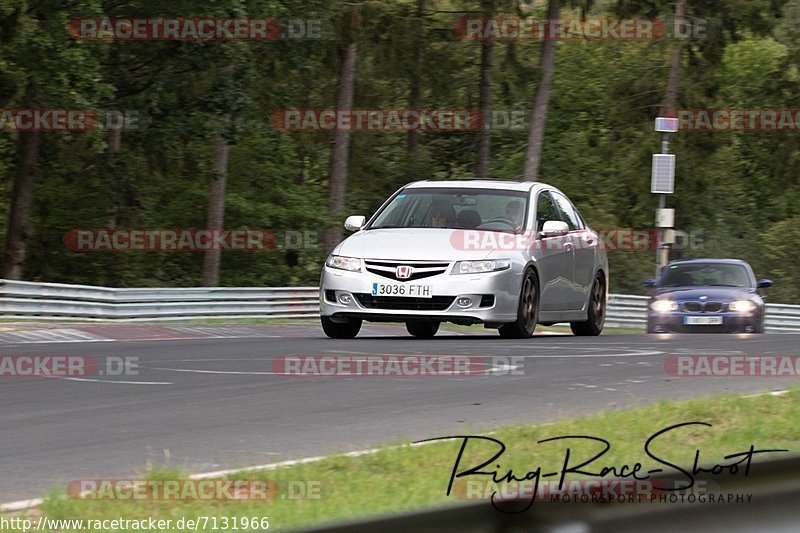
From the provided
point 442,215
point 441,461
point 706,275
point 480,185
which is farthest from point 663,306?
point 441,461

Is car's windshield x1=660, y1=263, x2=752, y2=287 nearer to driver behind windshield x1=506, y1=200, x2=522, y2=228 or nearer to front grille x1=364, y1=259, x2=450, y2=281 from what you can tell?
driver behind windshield x1=506, y1=200, x2=522, y2=228

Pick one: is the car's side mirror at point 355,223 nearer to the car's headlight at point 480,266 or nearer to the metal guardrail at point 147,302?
the car's headlight at point 480,266

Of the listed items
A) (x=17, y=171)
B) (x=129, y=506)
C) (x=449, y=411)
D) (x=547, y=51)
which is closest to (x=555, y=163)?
(x=547, y=51)

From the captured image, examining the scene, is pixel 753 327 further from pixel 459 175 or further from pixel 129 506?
pixel 459 175

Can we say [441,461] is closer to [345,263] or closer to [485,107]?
[345,263]

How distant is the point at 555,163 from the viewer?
5328 centimetres

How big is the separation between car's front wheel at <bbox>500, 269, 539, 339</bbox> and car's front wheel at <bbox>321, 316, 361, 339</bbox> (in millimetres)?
1647

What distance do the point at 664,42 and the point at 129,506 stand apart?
147 ft

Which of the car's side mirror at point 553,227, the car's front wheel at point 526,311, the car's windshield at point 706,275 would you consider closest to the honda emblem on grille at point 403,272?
the car's front wheel at point 526,311

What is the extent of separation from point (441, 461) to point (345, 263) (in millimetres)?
7907

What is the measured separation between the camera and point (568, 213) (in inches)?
691

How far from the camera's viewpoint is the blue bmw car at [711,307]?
2081 cm

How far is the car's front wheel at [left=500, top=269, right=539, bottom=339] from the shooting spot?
1533cm

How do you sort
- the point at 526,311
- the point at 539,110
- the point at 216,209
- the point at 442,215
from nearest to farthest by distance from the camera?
the point at 526,311 < the point at 442,215 < the point at 216,209 < the point at 539,110
